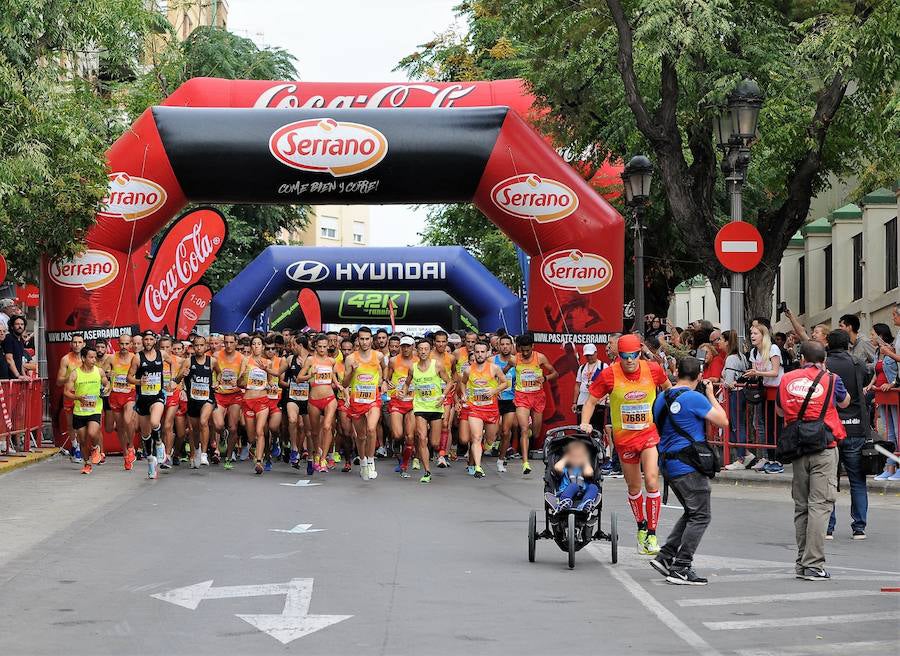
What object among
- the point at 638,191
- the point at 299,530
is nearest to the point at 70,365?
the point at 299,530

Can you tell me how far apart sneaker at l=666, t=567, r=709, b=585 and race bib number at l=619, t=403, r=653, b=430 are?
1.91 meters

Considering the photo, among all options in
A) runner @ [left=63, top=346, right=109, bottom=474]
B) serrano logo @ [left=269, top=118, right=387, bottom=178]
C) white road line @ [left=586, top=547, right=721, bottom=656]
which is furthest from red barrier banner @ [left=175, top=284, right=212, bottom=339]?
white road line @ [left=586, top=547, right=721, bottom=656]

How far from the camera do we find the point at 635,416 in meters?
12.0

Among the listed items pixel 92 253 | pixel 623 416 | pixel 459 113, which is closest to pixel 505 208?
pixel 459 113

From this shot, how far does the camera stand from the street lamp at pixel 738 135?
54.4 ft

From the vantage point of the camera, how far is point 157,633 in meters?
8.26

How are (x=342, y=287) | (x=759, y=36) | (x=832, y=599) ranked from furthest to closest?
(x=342, y=287) → (x=759, y=36) → (x=832, y=599)

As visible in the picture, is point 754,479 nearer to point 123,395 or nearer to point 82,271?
point 123,395

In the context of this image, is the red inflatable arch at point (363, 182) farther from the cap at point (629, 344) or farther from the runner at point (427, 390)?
the cap at point (629, 344)

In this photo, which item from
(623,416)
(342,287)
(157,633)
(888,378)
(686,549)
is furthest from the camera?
(342,287)

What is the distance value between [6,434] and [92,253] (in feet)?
10.3

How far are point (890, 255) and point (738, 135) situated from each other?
1267cm

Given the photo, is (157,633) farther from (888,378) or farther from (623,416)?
(888,378)

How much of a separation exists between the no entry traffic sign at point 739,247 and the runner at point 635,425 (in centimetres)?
413
